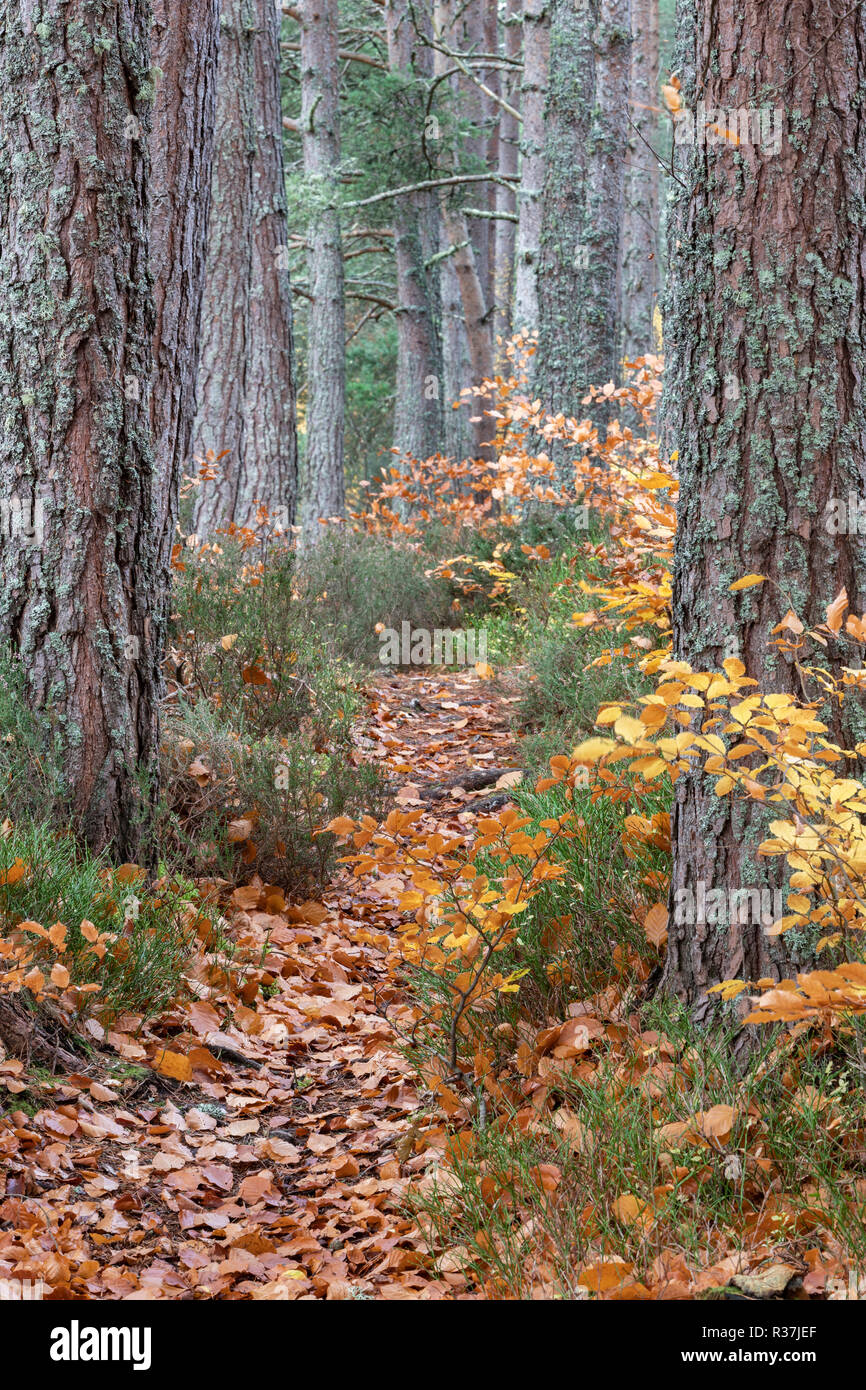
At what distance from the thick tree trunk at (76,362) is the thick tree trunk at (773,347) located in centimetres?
202

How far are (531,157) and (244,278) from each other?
4.13m

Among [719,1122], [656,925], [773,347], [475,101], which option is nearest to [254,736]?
Answer: [656,925]

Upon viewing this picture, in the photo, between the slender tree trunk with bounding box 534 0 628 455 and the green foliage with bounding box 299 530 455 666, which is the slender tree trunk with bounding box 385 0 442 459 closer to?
the slender tree trunk with bounding box 534 0 628 455

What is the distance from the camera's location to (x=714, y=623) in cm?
287

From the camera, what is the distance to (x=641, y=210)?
49.0ft

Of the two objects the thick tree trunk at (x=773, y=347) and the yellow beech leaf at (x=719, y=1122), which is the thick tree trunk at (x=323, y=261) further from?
the yellow beech leaf at (x=719, y=1122)

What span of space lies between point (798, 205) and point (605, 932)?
2.04 meters

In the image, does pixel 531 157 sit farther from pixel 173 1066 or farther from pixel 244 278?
pixel 173 1066

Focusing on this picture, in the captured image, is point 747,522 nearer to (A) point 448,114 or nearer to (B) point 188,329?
(B) point 188,329

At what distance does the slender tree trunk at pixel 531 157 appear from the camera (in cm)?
1094

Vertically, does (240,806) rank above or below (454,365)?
below

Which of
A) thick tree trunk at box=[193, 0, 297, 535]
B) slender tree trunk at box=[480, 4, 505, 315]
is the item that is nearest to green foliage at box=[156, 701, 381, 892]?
thick tree trunk at box=[193, 0, 297, 535]

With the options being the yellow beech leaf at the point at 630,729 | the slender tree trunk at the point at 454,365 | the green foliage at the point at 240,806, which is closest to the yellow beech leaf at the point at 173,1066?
the green foliage at the point at 240,806
